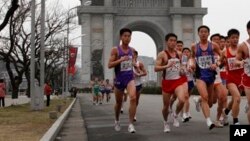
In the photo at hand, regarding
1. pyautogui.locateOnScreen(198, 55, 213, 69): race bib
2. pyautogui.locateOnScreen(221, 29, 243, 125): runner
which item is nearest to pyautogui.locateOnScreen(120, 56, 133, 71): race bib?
pyautogui.locateOnScreen(198, 55, 213, 69): race bib

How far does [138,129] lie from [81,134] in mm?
1455

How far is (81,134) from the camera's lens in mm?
13539

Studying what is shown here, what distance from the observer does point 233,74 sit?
11383 mm

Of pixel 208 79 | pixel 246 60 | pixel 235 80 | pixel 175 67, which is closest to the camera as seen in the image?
pixel 246 60

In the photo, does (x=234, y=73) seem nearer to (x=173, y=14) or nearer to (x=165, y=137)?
(x=165, y=137)

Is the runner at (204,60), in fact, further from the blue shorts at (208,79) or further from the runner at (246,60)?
the runner at (246,60)

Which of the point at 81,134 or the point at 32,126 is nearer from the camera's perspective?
the point at 81,134

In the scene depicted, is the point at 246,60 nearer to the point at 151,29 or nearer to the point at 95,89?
the point at 95,89

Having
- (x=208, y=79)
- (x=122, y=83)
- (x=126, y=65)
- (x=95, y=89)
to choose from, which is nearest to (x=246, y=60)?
(x=208, y=79)

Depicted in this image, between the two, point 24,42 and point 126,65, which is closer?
point 126,65

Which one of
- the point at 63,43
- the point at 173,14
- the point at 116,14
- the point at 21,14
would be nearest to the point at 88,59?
the point at 116,14

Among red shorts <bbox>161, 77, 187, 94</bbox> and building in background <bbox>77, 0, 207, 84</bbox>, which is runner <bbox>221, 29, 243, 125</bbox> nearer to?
red shorts <bbox>161, 77, 187, 94</bbox>

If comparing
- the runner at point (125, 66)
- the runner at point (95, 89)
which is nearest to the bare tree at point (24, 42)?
the runner at point (95, 89)

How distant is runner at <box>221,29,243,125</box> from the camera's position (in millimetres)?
11117
